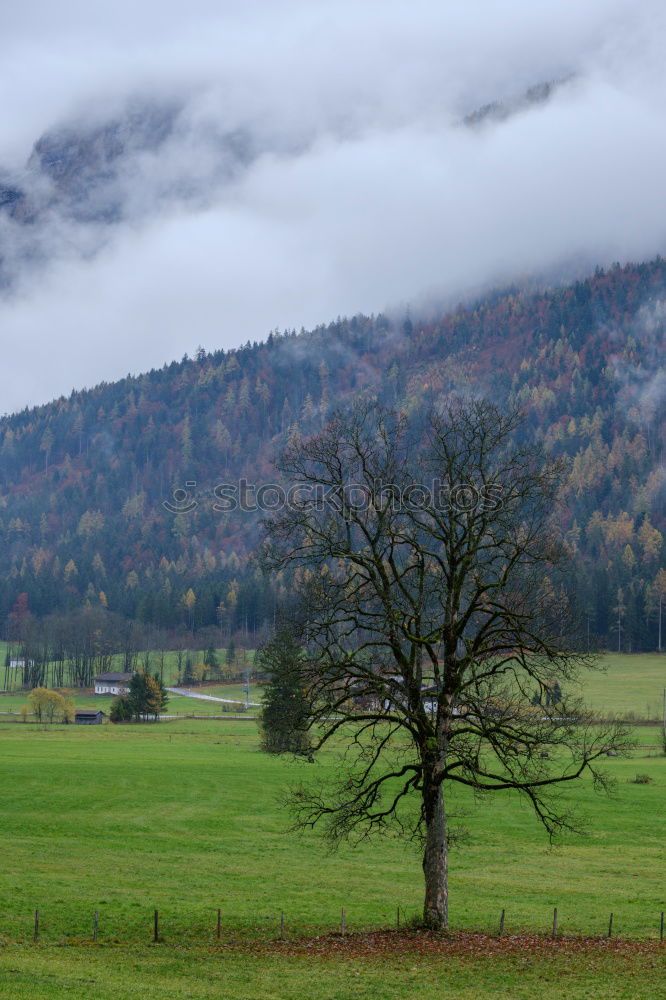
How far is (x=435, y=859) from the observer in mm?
28000

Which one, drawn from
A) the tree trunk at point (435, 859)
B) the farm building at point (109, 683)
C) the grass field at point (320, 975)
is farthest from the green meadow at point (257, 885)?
the farm building at point (109, 683)

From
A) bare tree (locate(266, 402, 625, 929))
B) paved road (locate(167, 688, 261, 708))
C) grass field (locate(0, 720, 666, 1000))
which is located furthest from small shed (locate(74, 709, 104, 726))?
bare tree (locate(266, 402, 625, 929))

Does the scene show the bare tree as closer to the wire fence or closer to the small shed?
the wire fence

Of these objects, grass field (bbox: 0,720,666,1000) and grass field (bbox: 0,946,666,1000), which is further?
grass field (bbox: 0,720,666,1000)

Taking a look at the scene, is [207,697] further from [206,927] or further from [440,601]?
[440,601]

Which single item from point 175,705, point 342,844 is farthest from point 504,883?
point 175,705

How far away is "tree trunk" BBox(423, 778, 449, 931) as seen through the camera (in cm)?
2805

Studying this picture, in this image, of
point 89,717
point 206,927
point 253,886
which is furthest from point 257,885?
point 89,717

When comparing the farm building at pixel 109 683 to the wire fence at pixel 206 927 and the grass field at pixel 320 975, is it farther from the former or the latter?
the grass field at pixel 320 975

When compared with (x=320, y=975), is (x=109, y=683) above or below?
below

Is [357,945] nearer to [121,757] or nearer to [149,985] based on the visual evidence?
[149,985]

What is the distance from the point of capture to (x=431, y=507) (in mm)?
29203

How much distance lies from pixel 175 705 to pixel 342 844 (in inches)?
3879

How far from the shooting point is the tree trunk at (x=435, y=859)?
92.0 feet
